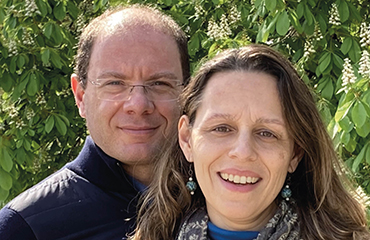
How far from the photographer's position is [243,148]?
1979mm

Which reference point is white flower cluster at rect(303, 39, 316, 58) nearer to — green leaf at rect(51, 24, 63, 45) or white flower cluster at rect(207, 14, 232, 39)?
white flower cluster at rect(207, 14, 232, 39)

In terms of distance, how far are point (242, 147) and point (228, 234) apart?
0.29 meters

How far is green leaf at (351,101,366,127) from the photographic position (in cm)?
277

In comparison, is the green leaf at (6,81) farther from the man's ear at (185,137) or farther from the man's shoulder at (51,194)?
the man's ear at (185,137)

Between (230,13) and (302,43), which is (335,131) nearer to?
(302,43)

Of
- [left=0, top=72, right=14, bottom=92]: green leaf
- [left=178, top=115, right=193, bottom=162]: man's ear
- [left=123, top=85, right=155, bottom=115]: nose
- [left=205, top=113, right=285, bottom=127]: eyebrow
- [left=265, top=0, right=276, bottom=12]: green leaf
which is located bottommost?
[left=0, top=72, right=14, bottom=92]: green leaf

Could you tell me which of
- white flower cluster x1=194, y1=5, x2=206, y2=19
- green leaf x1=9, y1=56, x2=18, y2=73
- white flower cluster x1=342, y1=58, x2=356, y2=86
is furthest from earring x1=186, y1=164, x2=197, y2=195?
green leaf x1=9, y1=56, x2=18, y2=73

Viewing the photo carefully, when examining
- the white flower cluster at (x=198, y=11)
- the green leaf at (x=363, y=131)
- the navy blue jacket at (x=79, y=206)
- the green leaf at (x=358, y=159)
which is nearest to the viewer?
the navy blue jacket at (x=79, y=206)

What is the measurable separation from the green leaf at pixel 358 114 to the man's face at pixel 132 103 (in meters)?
0.74

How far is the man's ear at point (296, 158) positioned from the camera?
6.95ft

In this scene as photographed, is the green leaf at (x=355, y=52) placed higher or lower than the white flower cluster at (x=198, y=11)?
higher

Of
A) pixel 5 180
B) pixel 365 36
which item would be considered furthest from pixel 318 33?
pixel 5 180

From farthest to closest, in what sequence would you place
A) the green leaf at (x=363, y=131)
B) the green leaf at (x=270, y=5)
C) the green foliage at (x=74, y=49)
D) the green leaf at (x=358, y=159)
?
the green foliage at (x=74, y=49)
the green leaf at (x=270, y=5)
the green leaf at (x=358, y=159)
the green leaf at (x=363, y=131)

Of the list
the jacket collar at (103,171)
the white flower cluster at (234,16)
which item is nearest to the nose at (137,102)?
the jacket collar at (103,171)
